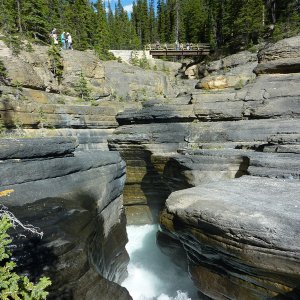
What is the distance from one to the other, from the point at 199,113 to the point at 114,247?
768 cm

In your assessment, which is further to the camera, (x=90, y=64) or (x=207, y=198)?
(x=90, y=64)

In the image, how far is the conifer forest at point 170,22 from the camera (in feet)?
88.1

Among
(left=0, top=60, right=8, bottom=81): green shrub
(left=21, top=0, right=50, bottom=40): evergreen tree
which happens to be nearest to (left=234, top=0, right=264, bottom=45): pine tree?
(left=21, top=0, right=50, bottom=40): evergreen tree

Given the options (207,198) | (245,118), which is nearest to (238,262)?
(207,198)

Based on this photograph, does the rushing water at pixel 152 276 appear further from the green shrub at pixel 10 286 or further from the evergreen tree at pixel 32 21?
the evergreen tree at pixel 32 21

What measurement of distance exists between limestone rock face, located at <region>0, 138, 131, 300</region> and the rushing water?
766mm

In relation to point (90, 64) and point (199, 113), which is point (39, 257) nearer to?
point (199, 113)

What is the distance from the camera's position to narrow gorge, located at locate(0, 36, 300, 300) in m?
6.04

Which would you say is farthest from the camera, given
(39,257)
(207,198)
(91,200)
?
(91,200)

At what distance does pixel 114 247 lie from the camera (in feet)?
34.1

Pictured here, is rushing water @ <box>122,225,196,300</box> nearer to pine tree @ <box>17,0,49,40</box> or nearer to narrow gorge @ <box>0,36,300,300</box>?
narrow gorge @ <box>0,36,300,300</box>

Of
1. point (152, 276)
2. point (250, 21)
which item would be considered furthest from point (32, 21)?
point (152, 276)

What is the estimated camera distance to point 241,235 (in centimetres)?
594

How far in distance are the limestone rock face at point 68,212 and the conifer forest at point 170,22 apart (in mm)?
16023
